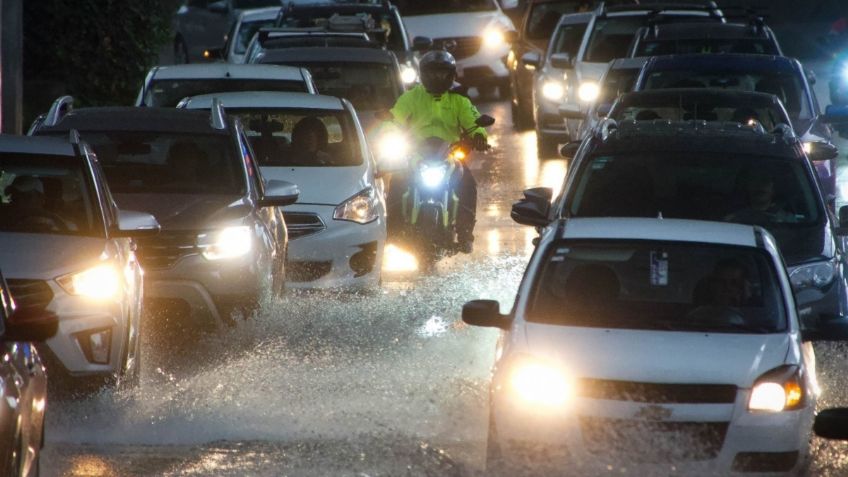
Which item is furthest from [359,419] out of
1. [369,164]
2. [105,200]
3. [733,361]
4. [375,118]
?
[375,118]

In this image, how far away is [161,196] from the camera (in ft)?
42.2

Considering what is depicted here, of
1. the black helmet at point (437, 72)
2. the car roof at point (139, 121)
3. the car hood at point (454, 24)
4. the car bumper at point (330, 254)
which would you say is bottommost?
the car bumper at point (330, 254)

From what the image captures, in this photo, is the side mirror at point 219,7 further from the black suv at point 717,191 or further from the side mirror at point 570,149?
the black suv at point 717,191

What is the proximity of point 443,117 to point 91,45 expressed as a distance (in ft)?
29.7

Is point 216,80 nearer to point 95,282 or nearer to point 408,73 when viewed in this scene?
point 408,73

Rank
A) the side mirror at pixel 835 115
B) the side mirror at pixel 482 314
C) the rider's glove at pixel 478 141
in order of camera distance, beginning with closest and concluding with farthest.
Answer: the side mirror at pixel 482 314
the rider's glove at pixel 478 141
the side mirror at pixel 835 115

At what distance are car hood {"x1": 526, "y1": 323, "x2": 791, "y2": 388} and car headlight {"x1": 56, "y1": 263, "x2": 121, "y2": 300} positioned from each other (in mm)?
2471

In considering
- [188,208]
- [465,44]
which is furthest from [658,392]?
[465,44]

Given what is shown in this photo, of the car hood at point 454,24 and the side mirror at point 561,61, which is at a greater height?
the car hood at point 454,24

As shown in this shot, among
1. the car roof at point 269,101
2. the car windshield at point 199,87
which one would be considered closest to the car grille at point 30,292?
the car roof at point 269,101

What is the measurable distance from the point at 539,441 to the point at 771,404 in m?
0.92

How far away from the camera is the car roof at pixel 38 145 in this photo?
10820 mm

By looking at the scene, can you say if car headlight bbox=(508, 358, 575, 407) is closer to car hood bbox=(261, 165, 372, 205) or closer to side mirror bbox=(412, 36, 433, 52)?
car hood bbox=(261, 165, 372, 205)

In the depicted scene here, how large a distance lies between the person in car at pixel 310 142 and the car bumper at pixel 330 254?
0.69 meters
